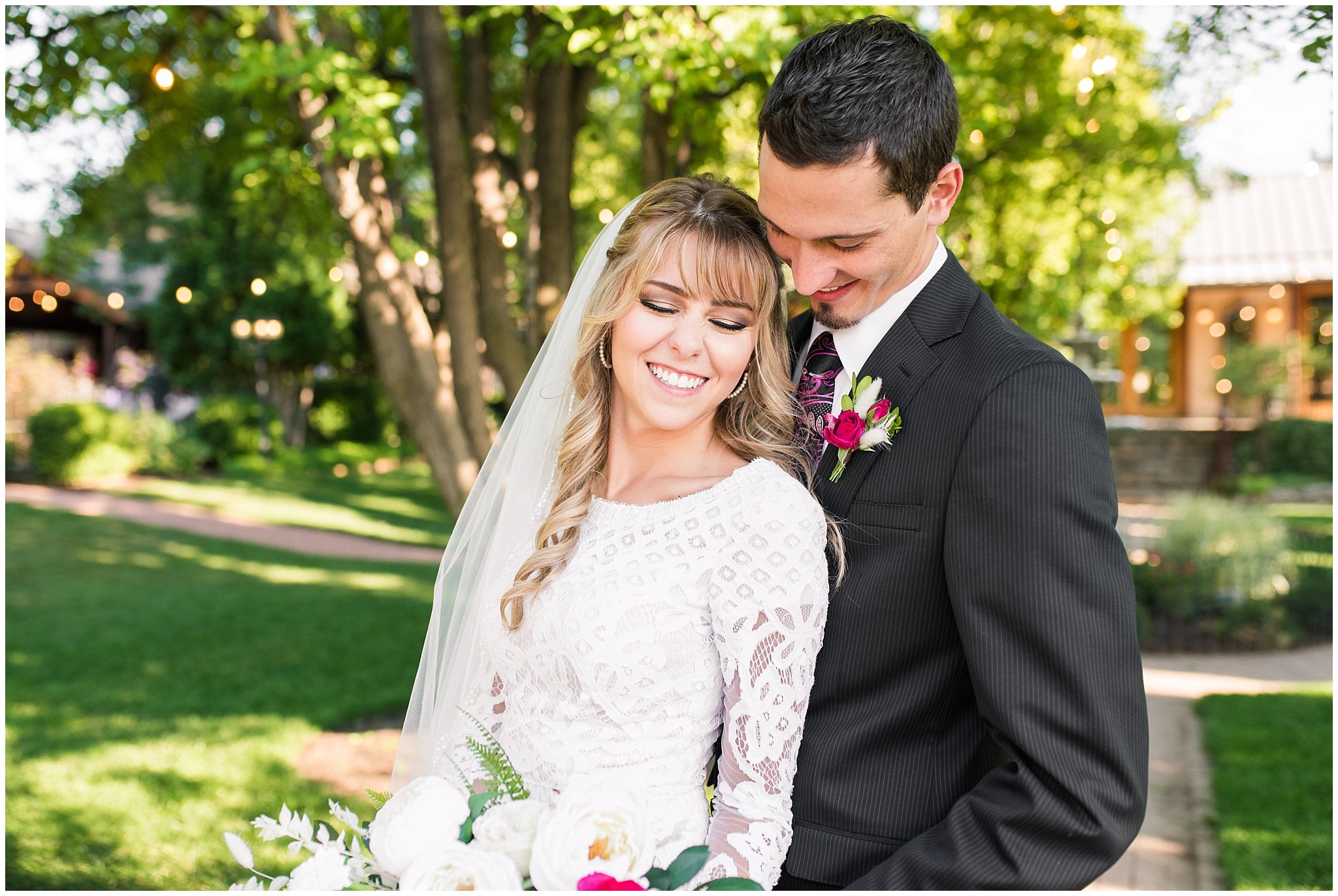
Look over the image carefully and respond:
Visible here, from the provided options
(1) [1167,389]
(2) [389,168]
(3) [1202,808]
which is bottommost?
(3) [1202,808]

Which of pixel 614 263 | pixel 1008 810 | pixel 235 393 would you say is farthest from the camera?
pixel 235 393

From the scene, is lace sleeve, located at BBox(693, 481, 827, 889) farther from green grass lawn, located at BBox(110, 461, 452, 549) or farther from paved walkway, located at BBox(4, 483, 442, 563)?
green grass lawn, located at BBox(110, 461, 452, 549)

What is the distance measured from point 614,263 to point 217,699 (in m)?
5.85

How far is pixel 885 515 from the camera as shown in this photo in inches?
73.2

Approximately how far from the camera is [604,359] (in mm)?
2557

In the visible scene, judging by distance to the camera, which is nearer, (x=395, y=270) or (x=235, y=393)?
(x=395, y=270)

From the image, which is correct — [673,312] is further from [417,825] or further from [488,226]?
[488,226]

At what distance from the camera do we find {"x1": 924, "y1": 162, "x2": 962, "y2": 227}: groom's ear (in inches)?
76.6

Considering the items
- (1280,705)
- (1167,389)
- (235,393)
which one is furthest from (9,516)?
(1167,389)

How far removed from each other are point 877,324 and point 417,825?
134 centimetres

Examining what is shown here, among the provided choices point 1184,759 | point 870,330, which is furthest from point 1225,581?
point 870,330

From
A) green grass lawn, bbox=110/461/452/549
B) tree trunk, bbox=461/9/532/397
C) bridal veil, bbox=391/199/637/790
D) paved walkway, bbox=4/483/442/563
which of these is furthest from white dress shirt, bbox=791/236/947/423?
green grass lawn, bbox=110/461/452/549

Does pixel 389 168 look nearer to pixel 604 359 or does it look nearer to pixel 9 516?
pixel 604 359

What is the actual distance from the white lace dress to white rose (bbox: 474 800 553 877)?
0.39 meters
